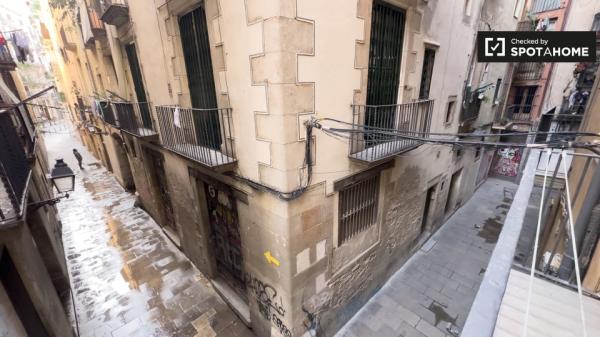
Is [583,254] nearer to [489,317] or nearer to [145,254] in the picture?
[489,317]

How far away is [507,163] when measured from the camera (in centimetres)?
1622

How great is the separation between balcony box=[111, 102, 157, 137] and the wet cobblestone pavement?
4.35 meters

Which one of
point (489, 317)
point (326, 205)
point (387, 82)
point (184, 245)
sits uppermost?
point (387, 82)

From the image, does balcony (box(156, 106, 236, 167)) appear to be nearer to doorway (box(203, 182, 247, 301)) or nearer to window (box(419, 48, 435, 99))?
doorway (box(203, 182, 247, 301))

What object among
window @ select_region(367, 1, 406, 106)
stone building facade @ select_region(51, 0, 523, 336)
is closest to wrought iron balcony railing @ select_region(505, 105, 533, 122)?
stone building facade @ select_region(51, 0, 523, 336)

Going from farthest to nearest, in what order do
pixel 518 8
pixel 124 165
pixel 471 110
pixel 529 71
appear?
1. pixel 529 71
2. pixel 124 165
3. pixel 518 8
4. pixel 471 110

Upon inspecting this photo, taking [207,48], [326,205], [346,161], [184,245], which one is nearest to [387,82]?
[346,161]

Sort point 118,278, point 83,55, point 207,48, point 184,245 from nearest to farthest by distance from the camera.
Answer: point 207,48 < point 118,278 < point 184,245 < point 83,55

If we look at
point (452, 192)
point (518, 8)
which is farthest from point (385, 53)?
point (518, 8)

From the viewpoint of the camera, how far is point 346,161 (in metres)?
4.85

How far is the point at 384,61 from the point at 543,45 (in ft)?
9.34

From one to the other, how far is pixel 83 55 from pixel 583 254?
61.8 ft

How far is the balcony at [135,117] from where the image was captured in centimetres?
754

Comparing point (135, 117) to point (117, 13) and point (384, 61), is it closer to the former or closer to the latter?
point (117, 13)
